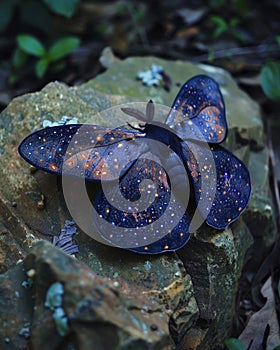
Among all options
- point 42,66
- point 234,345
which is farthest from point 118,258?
point 42,66

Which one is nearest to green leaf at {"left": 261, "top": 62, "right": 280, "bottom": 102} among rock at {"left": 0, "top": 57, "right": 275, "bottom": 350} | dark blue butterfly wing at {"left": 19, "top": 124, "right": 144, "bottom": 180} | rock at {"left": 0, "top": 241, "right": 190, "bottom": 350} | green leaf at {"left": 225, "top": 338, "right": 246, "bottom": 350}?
rock at {"left": 0, "top": 57, "right": 275, "bottom": 350}

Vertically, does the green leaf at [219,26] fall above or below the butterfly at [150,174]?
above

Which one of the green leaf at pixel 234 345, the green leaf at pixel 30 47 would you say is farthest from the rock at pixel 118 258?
the green leaf at pixel 30 47

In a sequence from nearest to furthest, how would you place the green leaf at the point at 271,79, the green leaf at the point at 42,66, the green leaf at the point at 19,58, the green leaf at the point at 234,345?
the green leaf at the point at 234,345, the green leaf at the point at 271,79, the green leaf at the point at 42,66, the green leaf at the point at 19,58

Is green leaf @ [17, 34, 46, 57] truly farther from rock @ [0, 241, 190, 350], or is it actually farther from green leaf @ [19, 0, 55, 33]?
rock @ [0, 241, 190, 350]

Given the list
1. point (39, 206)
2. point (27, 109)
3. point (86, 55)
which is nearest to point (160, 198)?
point (39, 206)

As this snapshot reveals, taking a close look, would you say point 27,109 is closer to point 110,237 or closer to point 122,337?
point 110,237

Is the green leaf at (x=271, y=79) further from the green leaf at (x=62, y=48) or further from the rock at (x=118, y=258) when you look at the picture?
the green leaf at (x=62, y=48)
